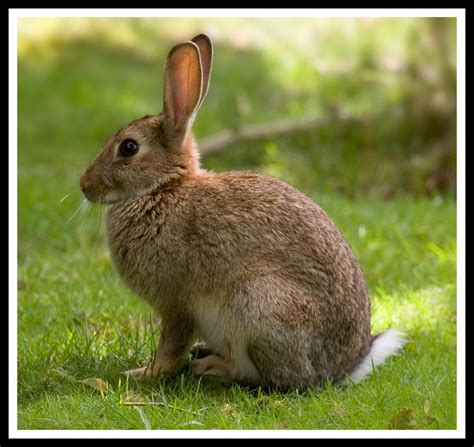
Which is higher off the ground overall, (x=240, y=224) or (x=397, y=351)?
(x=240, y=224)

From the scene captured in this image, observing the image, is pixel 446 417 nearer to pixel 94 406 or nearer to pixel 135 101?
pixel 94 406

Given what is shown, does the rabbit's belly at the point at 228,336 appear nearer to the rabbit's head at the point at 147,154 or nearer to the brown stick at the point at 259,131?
the rabbit's head at the point at 147,154

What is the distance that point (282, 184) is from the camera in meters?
5.13

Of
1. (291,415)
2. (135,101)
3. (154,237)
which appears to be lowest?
(291,415)

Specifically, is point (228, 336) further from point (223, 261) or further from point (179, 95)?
point (179, 95)

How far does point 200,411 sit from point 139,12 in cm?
349

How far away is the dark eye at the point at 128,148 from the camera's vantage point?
509 cm

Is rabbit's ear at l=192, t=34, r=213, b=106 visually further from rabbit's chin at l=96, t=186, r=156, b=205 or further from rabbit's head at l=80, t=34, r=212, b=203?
rabbit's chin at l=96, t=186, r=156, b=205

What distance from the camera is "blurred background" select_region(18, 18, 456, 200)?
10430 mm

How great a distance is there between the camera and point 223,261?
4766 millimetres

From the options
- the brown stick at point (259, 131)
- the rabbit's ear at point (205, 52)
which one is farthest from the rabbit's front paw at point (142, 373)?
the brown stick at point (259, 131)

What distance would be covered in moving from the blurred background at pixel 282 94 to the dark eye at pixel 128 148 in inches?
162

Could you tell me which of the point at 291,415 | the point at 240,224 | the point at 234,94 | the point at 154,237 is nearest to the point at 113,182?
the point at 154,237

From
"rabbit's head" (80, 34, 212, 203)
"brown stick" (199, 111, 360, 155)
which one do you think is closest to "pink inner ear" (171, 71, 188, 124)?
"rabbit's head" (80, 34, 212, 203)
